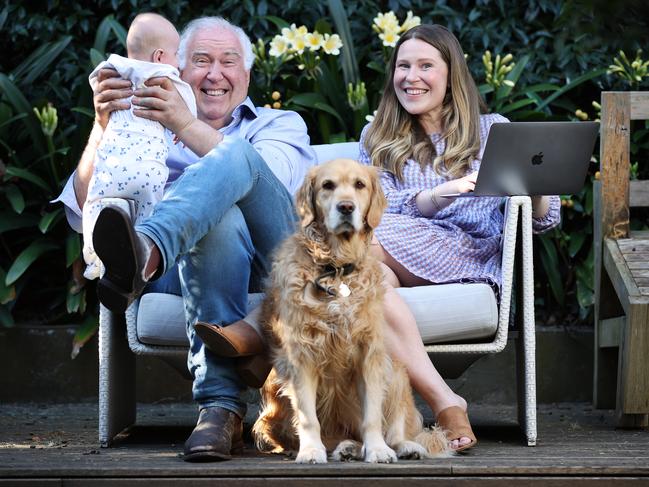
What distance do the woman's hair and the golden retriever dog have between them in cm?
105

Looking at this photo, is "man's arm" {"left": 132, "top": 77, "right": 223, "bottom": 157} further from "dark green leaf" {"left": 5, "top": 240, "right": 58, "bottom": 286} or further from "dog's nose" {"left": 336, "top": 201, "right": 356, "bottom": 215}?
"dark green leaf" {"left": 5, "top": 240, "right": 58, "bottom": 286}

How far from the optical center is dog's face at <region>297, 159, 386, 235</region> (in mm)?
3398

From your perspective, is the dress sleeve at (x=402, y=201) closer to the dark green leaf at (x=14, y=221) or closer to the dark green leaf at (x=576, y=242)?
the dark green leaf at (x=576, y=242)

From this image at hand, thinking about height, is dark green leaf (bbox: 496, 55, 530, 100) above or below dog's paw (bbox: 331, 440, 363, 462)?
above

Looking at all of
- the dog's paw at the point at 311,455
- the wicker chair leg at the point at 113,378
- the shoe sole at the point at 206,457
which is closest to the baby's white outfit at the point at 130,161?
the wicker chair leg at the point at 113,378

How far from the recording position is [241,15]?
674 cm

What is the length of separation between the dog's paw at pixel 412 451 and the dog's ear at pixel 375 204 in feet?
2.34

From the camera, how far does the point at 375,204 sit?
138 inches

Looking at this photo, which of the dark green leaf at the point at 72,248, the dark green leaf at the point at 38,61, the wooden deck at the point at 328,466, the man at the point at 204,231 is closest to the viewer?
the wooden deck at the point at 328,466

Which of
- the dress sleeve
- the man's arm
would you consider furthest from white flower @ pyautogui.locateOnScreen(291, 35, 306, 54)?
the man's arm

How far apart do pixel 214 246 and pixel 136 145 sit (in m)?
0.57

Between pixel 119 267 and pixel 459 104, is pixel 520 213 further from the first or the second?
pixel 119 267

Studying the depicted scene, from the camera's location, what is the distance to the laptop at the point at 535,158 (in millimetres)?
3926

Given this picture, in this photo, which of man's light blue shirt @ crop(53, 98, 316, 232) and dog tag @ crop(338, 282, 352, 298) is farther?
Result: man's light blue shirt @ crop(53, 98, 316, 232)
